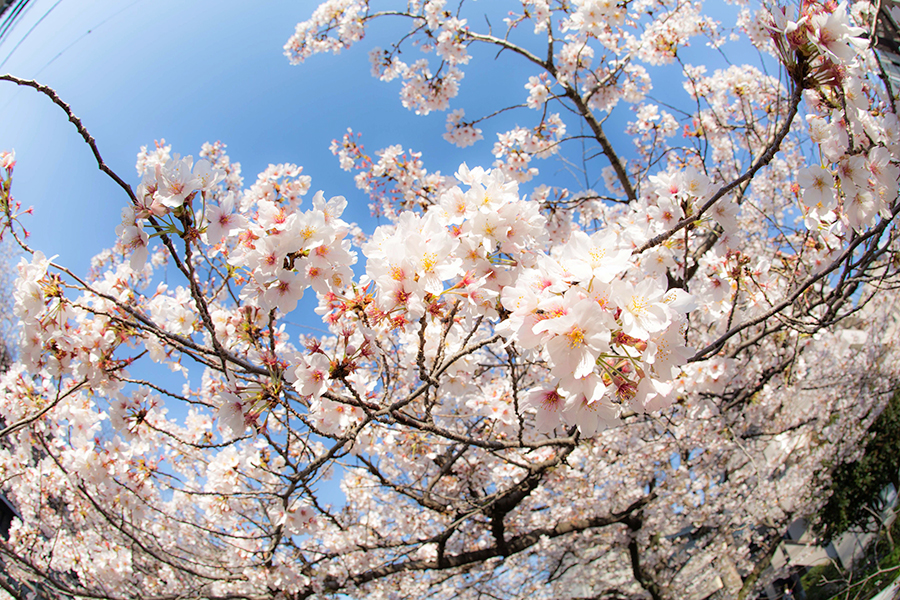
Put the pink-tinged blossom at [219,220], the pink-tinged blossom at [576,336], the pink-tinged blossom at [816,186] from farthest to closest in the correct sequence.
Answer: the pink-tinged blossom at [816,186]
the pink-tinged blossom at [219,220]
the pink-tinged blossom at [576,336]

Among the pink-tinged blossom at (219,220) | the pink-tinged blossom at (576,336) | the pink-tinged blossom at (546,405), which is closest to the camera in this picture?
the pink-tinged blossom at (576,336)

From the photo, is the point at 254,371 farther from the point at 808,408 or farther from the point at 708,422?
the point at 808,408

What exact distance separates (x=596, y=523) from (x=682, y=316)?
4082 mm

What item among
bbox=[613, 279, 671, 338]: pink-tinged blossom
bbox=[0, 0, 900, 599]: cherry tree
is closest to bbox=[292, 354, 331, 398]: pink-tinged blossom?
bbox=[0, 0, 900, 599]: cherry tree

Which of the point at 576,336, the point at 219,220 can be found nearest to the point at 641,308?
the point at 576,336

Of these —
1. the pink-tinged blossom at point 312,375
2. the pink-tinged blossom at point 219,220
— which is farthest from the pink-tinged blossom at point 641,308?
the pink-tinged blossom at point 219,220

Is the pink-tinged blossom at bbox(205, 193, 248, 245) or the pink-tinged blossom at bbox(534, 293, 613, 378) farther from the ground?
the pink-tinged blossom at bbox(205, 193, 248, 245)

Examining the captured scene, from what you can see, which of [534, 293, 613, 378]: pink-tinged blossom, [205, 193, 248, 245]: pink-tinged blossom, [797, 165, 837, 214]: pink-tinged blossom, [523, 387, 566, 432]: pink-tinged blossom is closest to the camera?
[534, 293, 613, 378]: pink-tinged blossom

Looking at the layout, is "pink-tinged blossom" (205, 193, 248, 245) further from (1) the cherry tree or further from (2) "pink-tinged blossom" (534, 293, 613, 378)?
(2) "pink-tinged blossom" (534, 293, 613, 378)

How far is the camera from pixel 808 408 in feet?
22.6

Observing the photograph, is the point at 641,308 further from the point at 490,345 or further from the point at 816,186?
the point at 490,345

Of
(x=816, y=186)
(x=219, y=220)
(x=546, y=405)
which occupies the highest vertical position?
(x=219, y=220)

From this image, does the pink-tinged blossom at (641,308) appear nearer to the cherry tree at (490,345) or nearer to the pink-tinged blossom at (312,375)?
the cherry tree at (490,345)

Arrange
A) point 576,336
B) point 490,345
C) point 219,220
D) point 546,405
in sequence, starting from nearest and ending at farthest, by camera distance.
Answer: point 576,336 < point 546,405 < point 219,220 < point 490,345
